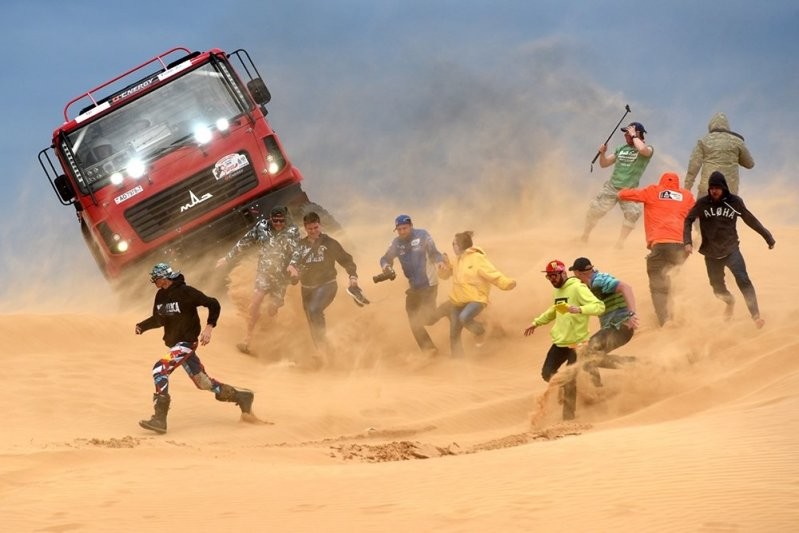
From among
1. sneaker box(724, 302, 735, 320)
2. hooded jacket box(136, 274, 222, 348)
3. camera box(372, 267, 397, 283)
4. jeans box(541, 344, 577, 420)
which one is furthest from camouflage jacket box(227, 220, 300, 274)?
sneaker box(724, 302, 735, 320)

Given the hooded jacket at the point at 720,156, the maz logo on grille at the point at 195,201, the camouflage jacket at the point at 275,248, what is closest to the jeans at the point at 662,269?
the hooded jacket at the point at 720,156

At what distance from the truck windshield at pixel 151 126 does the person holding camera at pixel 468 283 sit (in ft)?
10.7

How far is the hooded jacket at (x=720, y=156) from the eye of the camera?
636 inches

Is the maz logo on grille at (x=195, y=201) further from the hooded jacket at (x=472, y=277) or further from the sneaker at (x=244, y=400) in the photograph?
the sneaker at (x=244, y=400)

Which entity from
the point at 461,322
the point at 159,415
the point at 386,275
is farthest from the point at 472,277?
the point at 159,415

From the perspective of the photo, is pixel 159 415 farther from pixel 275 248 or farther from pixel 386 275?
pixel 275 248

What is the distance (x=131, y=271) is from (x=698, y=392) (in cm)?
771

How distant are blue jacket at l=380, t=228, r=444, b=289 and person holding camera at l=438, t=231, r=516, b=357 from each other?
21cm

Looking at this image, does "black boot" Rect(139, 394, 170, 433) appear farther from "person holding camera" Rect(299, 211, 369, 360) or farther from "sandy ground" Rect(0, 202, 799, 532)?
"person holding camera" Rect(299, 211, 369, 360)

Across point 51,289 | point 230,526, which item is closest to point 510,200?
point 51,289

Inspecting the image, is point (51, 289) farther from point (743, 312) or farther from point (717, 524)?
point (717, 524)

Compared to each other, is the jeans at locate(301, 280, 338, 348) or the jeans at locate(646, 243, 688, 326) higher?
the jeans at locate(301, 280, 338, 348)

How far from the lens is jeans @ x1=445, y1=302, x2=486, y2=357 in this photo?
593 inches

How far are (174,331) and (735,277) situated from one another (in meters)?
5.66
